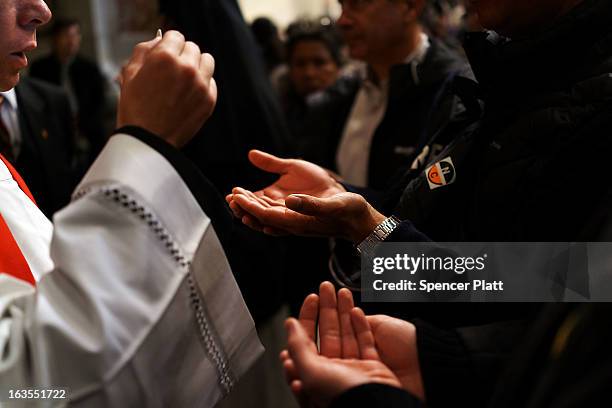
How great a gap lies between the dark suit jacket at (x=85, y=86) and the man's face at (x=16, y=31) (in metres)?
3.46

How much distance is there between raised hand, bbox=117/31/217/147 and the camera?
3.34 feet

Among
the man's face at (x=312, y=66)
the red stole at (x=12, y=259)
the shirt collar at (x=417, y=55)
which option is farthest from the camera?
the man's face at (x=312, y=66)

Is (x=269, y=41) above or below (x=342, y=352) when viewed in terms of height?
below

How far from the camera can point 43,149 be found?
8.86 feet

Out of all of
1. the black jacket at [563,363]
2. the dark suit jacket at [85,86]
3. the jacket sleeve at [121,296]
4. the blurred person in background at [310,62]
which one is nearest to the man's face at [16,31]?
the jacket sleeve at [121,296]

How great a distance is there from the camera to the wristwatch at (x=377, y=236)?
4.61ft

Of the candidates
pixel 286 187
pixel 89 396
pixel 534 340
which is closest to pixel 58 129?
pixel 286 187

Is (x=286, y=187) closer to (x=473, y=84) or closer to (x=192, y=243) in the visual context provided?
(x=473, y=84)

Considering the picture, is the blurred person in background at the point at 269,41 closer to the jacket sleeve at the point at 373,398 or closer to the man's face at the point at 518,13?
the man's face at the point at 518,13

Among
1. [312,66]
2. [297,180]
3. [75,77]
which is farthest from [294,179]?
[75,77]

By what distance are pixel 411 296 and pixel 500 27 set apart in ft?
2.08

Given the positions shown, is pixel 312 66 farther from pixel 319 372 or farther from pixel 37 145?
pixel 319 372

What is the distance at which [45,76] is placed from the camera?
500 cm
